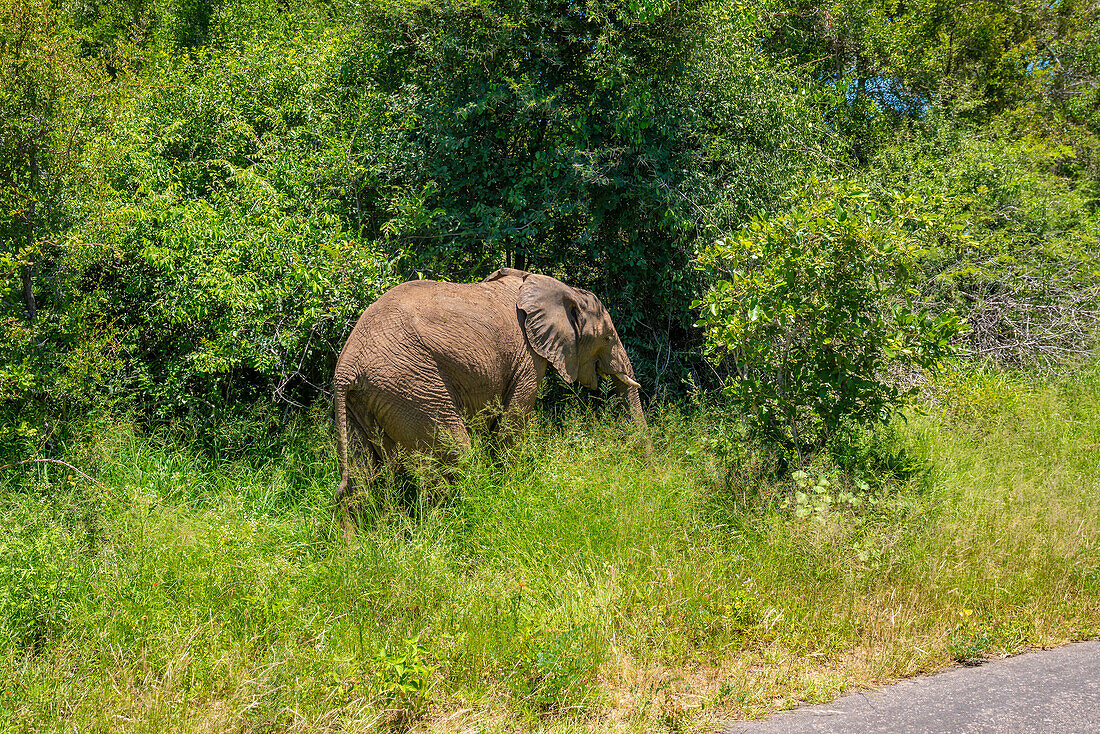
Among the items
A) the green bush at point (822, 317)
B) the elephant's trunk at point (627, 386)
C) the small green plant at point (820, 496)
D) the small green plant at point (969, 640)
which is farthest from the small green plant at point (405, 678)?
the elephant's trunk at point (627, 386)

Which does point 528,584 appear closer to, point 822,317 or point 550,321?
point 550,321

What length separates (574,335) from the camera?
6703mm

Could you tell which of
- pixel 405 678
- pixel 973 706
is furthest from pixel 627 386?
pixel 405 678

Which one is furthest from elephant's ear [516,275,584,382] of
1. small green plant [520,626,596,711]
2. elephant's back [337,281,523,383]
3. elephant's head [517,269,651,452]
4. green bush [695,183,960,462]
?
small green plant [520,626,596,711]

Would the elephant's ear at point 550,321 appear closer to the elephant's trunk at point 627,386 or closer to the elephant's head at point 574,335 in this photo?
the elephant's head at point 574,335

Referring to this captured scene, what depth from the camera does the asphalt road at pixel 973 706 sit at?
12.1ft

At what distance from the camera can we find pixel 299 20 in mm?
12008

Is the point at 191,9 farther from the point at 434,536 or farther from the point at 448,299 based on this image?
the point at 434,536

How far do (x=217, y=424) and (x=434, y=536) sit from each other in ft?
9.42

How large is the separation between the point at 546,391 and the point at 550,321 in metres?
1.65

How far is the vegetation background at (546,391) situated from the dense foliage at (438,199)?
4 cm

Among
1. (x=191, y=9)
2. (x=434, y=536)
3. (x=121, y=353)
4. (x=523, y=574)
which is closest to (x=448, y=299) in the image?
(x=434, y=536)

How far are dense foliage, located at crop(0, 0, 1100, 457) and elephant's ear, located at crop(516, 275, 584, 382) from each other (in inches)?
51.0

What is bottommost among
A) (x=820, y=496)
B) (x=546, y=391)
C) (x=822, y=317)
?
(x=820, y=496)
